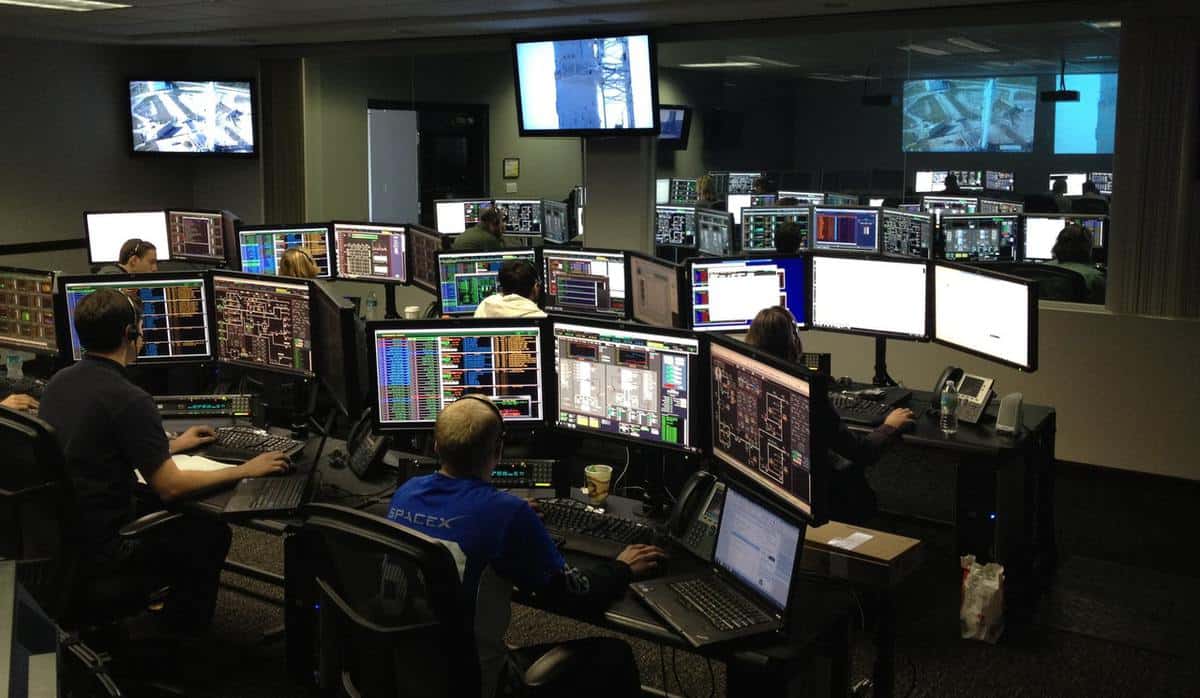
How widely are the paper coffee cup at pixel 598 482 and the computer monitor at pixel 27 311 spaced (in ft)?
8.36

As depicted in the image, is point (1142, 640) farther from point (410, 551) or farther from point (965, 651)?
point (410, 551)

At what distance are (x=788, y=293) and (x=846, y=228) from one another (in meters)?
2.77

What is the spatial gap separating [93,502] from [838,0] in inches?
175

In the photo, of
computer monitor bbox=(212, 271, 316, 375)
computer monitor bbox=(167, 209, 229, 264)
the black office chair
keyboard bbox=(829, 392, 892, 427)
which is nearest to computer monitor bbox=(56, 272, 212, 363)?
computer monitor bbox=(212, 271, 316, 375)

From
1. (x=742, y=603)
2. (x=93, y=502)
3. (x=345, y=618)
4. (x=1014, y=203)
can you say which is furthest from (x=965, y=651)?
(x=1014, y=203)

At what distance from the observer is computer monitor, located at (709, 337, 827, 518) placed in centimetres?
259

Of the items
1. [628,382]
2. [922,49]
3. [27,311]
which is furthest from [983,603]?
[922,49]

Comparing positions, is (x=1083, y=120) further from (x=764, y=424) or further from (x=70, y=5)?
(x=70, y=5)

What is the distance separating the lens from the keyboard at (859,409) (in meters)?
4.28

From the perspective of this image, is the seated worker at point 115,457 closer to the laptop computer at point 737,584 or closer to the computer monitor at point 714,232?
the laptop computer at point 737,584

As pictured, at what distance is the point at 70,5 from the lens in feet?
22.8

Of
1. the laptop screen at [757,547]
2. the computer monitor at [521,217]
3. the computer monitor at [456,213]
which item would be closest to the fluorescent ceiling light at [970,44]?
the computer monitor at [521,217]

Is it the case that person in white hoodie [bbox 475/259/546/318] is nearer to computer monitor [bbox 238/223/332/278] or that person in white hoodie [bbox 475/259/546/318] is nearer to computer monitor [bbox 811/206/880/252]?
computer monitor [bbox 238/223/332/278]

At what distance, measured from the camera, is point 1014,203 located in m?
8.65
